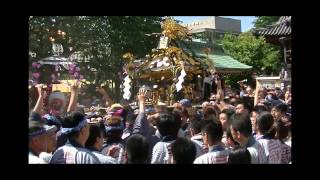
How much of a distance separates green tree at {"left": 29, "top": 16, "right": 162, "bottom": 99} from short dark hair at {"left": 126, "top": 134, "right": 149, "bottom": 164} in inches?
98.4

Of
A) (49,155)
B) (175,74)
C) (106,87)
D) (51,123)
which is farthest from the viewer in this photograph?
(175,74)

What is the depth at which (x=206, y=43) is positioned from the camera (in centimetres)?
662

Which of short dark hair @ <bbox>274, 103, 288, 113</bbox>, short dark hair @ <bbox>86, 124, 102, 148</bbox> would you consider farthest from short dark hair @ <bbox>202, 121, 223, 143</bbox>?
short dark hair @ <bbox>274, 103, 288, 113</bbox>

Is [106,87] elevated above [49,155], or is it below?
above

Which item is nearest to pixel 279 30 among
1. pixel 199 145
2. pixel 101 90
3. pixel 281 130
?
pixel 101 90

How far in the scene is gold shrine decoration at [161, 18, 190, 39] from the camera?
558 cm

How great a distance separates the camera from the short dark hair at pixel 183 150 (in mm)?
2820

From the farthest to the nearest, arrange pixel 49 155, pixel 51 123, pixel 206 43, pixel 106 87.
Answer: pixel 206 43 < pixel 106 87 < pixel 51 123 < pixel 49 155

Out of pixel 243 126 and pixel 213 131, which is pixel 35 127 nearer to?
pixel 213 131

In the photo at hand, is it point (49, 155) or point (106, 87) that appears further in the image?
point (106, 87)

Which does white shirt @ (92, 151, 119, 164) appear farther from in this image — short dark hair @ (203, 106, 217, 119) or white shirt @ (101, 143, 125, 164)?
short dark hair @ (203, 106, 217, 119)
